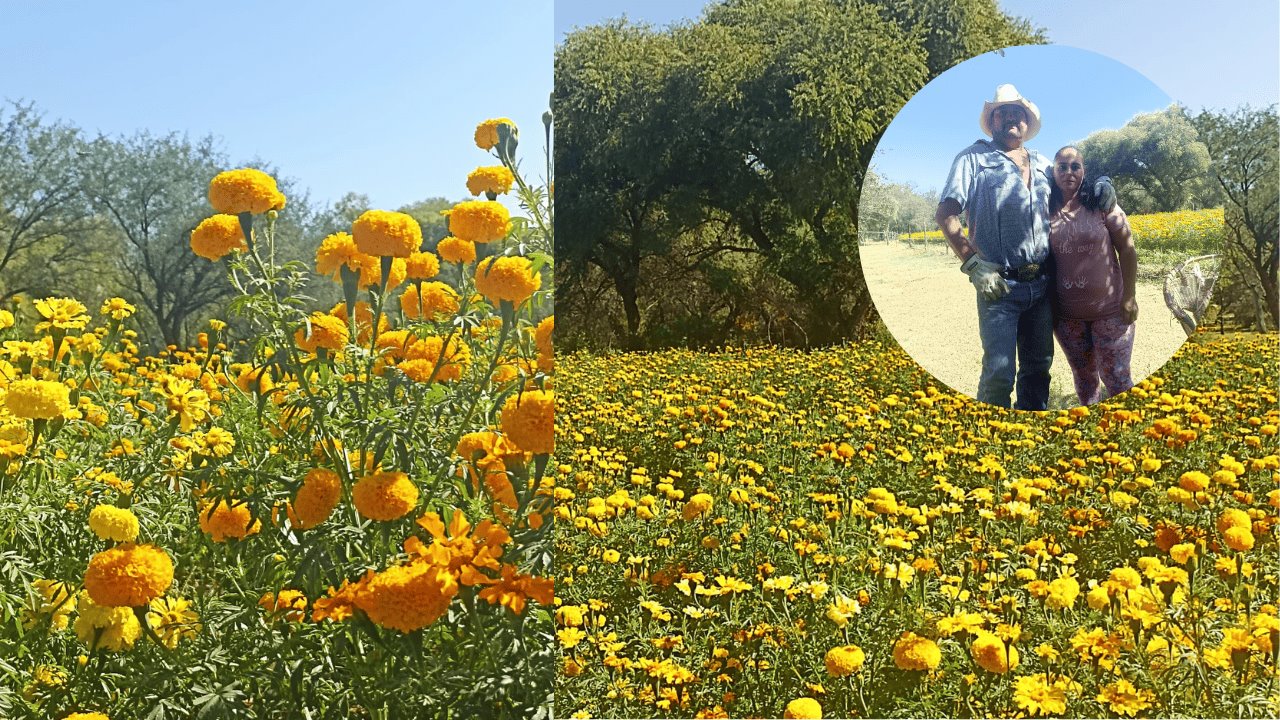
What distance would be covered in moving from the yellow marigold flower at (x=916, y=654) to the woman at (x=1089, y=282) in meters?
1.14

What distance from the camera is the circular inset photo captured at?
2.76 meters

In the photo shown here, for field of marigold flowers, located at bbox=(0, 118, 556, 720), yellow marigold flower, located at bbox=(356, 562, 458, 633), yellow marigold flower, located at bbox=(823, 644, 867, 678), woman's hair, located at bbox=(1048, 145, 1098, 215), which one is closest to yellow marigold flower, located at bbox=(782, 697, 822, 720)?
yellow marigold flower, located at bbox=(823, 644, 867, 678)

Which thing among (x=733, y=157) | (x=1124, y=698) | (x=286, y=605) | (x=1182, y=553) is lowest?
(x=1124, y=698)

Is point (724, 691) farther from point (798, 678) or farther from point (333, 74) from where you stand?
point (333, 74)

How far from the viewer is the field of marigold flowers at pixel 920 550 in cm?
214

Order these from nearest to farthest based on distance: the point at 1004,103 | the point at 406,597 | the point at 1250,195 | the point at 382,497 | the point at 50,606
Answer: the point at 406,597, the point at 382,497, the point at 50,606, the point at 1004,103, the point at 1250,195

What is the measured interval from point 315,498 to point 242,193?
1.63 feet

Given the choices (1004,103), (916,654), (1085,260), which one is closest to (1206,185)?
(1085,260)

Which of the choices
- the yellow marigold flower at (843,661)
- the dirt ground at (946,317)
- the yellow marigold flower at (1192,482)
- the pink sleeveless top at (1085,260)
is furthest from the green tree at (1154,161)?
the yellow marigold flower at (843,661)

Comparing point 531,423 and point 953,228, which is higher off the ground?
point 953,228

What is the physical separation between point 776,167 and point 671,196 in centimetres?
41

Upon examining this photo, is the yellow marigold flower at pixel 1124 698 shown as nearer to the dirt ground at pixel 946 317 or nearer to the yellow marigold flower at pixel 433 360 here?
the dirt ground at pixel 946 317

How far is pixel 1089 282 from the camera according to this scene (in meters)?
2.80

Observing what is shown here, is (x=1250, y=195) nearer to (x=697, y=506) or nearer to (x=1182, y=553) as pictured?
(x=1182, y=553)
